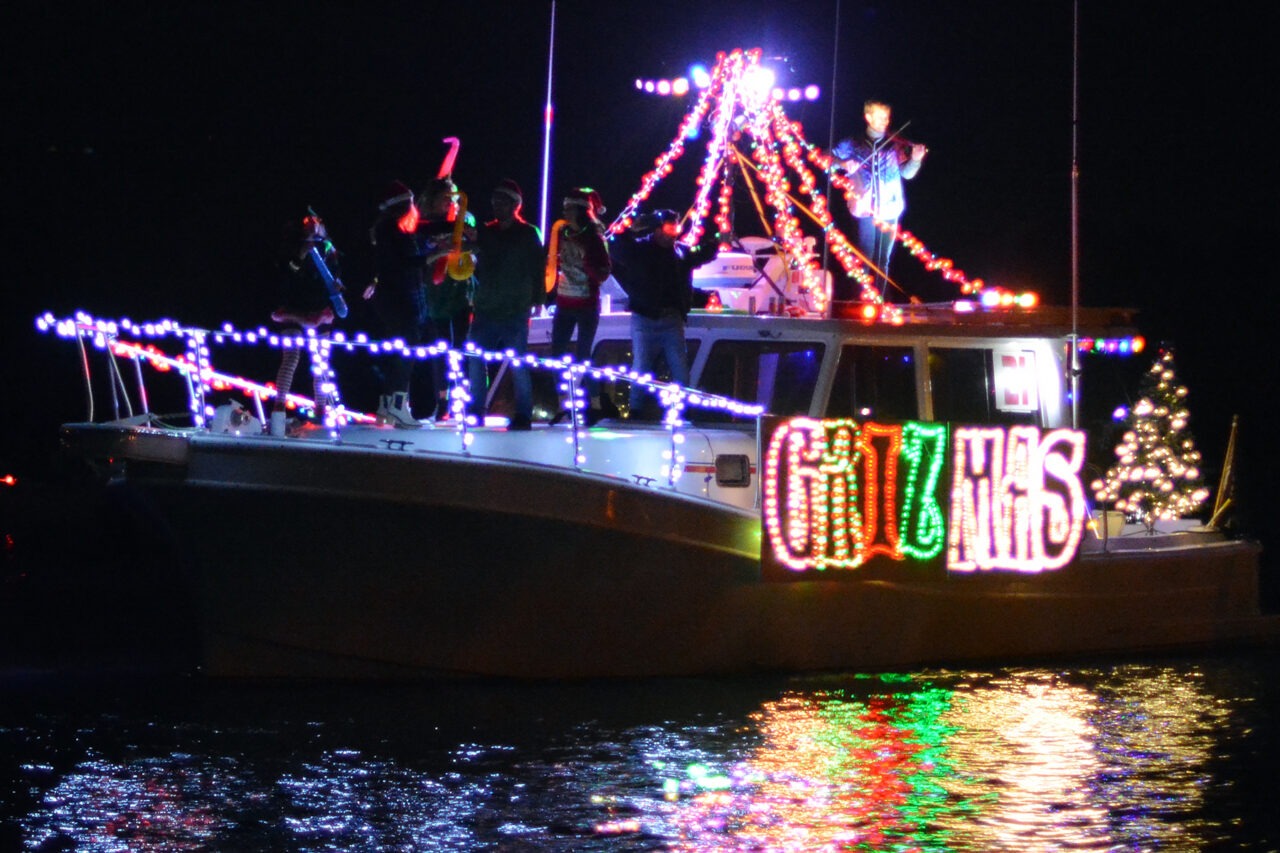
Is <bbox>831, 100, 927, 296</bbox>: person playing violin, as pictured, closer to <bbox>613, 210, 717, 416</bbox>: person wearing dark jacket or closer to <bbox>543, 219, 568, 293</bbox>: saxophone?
<bbox>613, 210, 717, 416</bbox>: person wearing dark jacket

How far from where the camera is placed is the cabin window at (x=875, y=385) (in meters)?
10.8

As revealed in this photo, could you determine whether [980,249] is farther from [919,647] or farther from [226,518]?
[226,518]

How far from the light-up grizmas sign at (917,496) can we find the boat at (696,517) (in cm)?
2

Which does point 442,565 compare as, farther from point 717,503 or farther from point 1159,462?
point 1159,462

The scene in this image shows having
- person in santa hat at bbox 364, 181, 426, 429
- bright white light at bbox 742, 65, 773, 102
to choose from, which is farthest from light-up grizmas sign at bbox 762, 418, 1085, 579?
bright white light at bbox 742, 65, 773, 102

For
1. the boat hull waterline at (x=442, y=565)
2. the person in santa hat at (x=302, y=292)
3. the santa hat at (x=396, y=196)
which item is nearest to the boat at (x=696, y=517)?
the boat hull waterline at (x=442, y=565)

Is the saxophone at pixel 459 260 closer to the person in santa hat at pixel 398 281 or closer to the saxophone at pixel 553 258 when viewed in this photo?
the person in santa hat at pixel 398 281

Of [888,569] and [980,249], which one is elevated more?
[980,249]

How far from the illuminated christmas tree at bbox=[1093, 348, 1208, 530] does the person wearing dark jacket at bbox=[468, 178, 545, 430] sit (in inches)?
260

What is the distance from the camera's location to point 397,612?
9.37m

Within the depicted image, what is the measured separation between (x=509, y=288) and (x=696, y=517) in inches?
76.0

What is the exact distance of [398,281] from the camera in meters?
10.4

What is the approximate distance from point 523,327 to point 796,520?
6.91 feet

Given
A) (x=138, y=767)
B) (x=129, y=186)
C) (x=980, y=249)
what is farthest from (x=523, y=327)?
(x=980, y=249)
